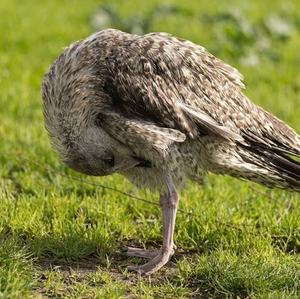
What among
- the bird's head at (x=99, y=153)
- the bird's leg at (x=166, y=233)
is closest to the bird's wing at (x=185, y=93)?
the bird's head at (x=99, y=153)

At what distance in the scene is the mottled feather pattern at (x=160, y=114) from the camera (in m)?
5.61

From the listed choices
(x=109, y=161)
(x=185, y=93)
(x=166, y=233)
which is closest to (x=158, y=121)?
(x=185, y=93)

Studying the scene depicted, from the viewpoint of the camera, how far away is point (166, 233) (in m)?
5.90

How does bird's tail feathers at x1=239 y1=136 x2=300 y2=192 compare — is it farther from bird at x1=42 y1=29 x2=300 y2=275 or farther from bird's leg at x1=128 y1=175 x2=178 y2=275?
bird's leg at x1=128 y1=175 x2=178 y2=275

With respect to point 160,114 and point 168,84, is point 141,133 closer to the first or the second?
point 160,114

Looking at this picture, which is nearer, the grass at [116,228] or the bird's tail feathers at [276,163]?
the grass at [116,228]

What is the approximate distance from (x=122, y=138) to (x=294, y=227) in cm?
159

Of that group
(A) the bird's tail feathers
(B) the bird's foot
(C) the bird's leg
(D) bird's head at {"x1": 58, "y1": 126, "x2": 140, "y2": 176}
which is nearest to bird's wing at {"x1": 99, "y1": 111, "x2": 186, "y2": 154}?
(D) bird's head at {"x1": 58, "y1": 126, "x2": 140, "y2": 176}

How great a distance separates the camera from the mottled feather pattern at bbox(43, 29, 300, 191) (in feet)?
18.4

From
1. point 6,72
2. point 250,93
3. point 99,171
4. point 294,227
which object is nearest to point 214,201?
point 294,227

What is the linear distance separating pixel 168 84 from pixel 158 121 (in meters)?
0.26

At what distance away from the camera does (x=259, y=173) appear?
230 inches

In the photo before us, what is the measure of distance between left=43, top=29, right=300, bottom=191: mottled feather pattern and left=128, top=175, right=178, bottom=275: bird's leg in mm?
100

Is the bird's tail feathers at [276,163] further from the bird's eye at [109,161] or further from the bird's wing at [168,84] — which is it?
the bird's eye at [109,161]
